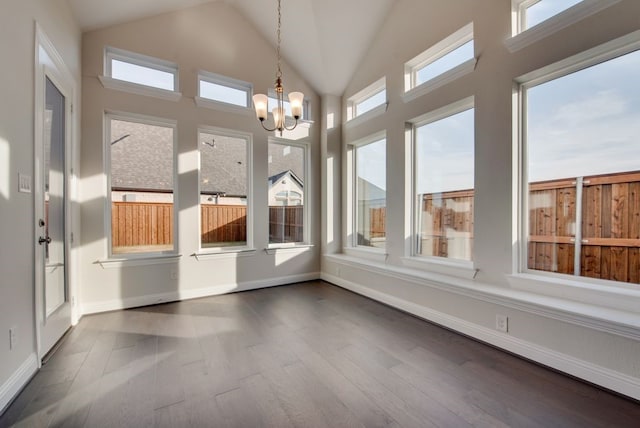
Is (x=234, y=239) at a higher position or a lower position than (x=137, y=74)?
lower

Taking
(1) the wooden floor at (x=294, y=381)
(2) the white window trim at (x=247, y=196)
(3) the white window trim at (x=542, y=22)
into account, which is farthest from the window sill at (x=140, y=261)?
(3) the white window trim at (x=542, y=22)

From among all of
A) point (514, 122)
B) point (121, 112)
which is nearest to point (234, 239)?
point (121, 112)

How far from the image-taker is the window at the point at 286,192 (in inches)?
186

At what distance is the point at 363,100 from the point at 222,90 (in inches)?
87.4

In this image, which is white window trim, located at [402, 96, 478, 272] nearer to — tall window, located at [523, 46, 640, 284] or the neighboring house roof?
tall window, located at [523, 46, 640, 284]

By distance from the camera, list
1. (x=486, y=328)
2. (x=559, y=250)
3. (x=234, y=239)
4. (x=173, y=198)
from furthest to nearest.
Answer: (x=234, y=239)
(x=173, y=198)
(x=486, y=328)
(x=559, y=250)

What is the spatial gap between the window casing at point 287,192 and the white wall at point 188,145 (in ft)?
0.45

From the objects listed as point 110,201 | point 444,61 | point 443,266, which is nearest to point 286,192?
point 110,201

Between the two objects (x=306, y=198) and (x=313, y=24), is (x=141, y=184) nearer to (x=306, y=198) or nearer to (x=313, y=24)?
(x=306, y=198)

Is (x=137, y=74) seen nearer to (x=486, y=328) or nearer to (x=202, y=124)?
(x=202, y=124)

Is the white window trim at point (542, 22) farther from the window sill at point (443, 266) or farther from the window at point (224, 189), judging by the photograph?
the window at point (224, 189)

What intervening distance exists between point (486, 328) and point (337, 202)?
298cm

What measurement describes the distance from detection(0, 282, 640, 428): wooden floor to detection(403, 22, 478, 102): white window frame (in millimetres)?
2703

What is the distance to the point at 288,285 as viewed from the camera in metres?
4.75
